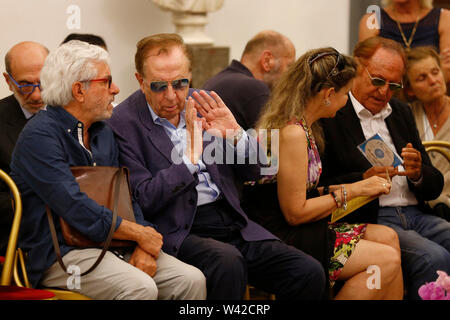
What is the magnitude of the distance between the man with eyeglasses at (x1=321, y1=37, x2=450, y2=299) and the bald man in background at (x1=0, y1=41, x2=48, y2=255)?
4.87 ft

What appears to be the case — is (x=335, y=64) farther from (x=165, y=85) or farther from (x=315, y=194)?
(x=165, y=85)

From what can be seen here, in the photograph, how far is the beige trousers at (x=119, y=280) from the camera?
247 cm

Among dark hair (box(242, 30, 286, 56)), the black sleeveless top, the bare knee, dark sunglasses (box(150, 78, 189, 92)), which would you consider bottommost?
the bare knee

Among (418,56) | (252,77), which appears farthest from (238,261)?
(418,56)

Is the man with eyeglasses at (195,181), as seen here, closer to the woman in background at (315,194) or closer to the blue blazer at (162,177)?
the blue blazer at (162,177)

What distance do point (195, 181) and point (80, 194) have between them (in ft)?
1.61

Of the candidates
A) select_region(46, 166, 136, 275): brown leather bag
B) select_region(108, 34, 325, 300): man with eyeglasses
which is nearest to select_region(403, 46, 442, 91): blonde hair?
select_region(108, 34, 325, 300): man with eyeglasses

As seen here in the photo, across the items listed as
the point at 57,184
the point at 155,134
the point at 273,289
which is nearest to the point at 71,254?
the point at 57,184

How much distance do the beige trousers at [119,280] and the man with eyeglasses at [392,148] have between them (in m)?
1.02

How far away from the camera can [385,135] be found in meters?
3.52

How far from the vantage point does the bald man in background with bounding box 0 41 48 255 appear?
3133 mm

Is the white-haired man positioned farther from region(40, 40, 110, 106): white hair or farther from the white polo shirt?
the white polo shirt

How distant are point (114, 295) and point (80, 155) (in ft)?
1.88
